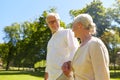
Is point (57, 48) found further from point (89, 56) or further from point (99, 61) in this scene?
point (99, 61)

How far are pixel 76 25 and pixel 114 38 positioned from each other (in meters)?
52.5

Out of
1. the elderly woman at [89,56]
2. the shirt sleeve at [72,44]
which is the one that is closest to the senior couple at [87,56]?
the elderly woman at [89,56]

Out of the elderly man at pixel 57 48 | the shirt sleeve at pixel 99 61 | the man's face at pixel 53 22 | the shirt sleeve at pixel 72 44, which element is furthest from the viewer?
the man's face at pixel 53 22

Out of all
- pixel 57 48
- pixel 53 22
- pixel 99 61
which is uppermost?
pixel 53 22

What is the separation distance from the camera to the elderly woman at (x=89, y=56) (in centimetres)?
387

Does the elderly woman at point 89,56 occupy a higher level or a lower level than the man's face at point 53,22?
lower

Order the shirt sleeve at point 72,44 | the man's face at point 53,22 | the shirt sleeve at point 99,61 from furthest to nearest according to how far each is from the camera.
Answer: the man's face at point 53,22, the shirt sleeve at point 72,44, the shirt sleeve at point 99,61

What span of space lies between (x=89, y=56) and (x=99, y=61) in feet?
0.50

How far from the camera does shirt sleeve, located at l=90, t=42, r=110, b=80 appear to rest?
12.6ft

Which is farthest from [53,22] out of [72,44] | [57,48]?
[72,44]

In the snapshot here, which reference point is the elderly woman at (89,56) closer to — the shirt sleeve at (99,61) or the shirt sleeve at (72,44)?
the shirt sleeve at (99,61)

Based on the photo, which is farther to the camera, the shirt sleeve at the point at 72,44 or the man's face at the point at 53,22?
the man's face at the point at 53,22

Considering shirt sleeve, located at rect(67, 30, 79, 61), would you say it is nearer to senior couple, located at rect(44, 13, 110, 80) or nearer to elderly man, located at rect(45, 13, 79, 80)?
elderly man, located at rect(45, 13, 79, 80)

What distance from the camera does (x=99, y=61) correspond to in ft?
12.7
